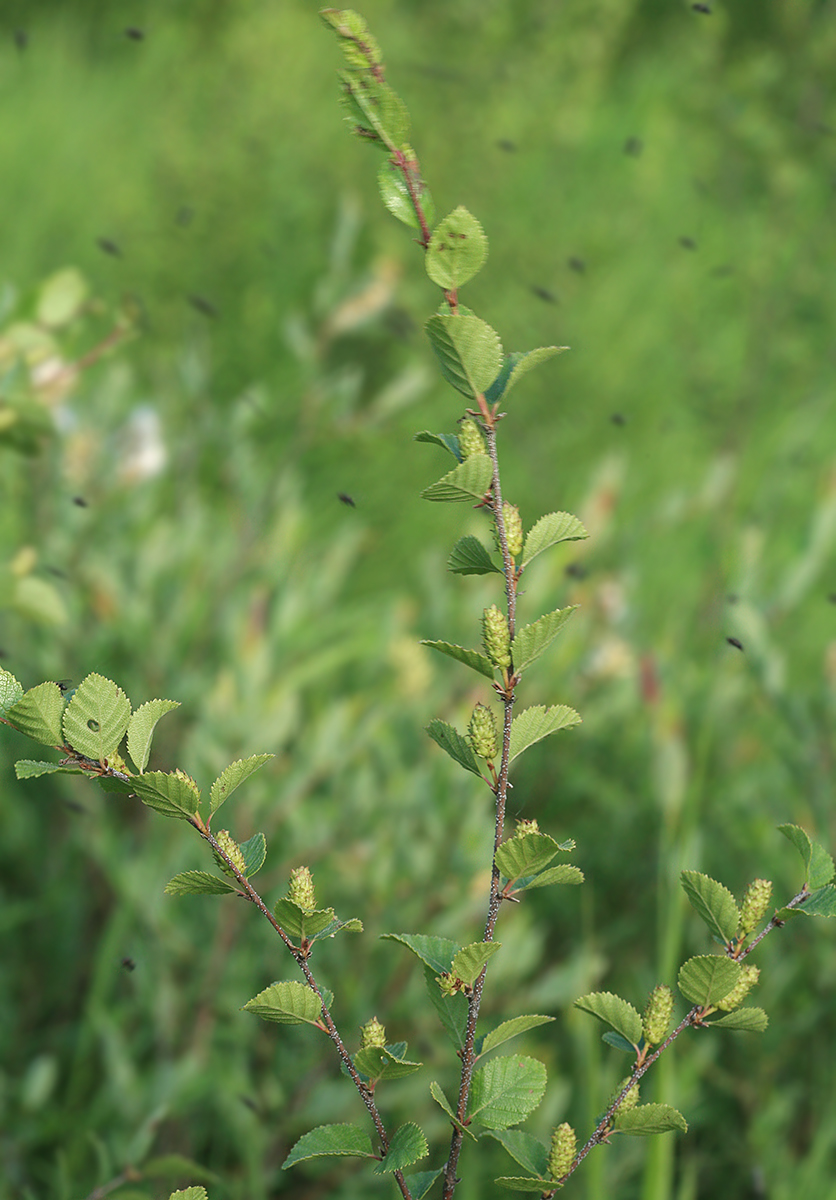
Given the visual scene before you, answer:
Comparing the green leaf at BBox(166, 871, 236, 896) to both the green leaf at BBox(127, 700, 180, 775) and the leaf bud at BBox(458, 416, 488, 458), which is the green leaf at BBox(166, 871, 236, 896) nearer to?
the green leaf at BBox(127, 700, 180, 775)

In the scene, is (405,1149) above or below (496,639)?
below

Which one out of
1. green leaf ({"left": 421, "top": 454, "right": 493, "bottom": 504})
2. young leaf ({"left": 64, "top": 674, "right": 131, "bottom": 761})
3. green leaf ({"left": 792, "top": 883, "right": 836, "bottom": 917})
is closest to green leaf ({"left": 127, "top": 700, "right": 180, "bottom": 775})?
young leaf ({"left": 64, "top": 674, "right": 131, "bottom": 761})

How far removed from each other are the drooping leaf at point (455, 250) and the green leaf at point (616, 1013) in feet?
0.81

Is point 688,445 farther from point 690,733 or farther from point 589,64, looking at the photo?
point 690,733

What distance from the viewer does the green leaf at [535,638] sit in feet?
1.20

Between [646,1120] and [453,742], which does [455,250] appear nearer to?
[453,742]

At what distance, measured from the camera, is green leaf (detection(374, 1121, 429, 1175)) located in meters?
0.36

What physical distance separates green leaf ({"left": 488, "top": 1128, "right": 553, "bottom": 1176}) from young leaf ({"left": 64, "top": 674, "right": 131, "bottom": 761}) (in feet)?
0.63

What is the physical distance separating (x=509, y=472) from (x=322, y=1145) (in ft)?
7.15

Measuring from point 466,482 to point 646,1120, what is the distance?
23 cm

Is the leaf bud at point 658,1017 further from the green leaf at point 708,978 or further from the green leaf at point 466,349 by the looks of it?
the green leaf at point 466,349

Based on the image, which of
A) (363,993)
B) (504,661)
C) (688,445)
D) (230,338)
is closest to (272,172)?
(230,338)

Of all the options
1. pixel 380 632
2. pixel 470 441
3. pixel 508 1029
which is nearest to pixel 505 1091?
pixel 508 1029

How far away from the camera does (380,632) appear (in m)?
1.56
